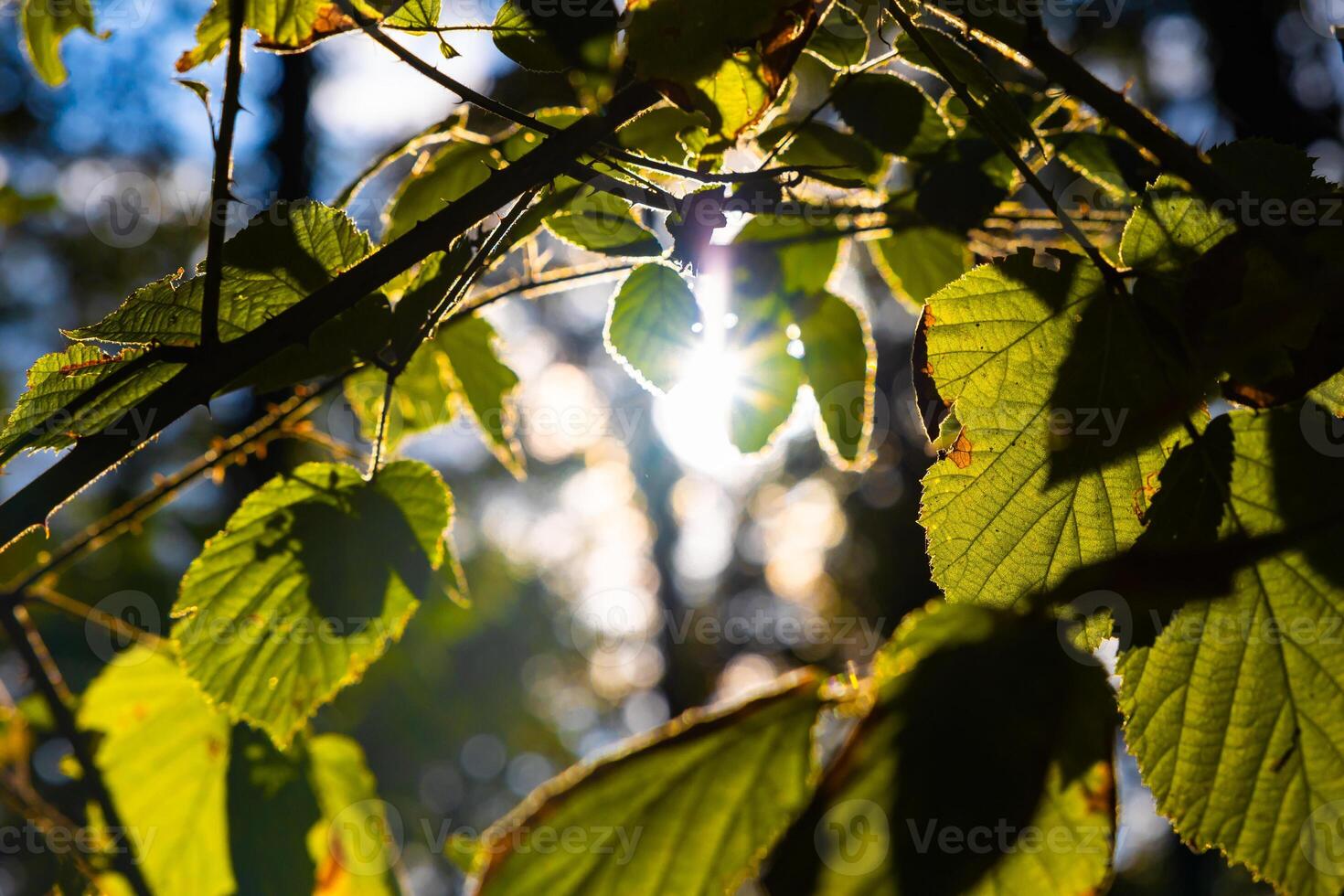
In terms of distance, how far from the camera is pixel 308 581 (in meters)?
1.04

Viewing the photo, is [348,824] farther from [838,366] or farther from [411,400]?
[838,366]

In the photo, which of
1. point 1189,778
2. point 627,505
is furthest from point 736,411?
point 627,505

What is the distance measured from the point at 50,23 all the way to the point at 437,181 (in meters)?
0.48

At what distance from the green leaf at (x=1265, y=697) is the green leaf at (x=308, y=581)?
77cm

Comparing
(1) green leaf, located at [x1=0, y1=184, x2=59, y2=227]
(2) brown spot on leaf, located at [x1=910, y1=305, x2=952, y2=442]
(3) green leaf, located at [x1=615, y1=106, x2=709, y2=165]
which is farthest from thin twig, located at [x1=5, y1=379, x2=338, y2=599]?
(1) green leaf, located at [x1=0, y1=184, x2=59, y2=227]

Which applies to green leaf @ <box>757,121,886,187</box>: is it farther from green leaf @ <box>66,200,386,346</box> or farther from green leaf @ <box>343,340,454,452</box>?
green leaf @ <box>343,340,454,452</box>

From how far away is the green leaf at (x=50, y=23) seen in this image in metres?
1.04

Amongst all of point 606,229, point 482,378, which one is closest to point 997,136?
point 606,229

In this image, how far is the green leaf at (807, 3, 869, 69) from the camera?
967 millimetres

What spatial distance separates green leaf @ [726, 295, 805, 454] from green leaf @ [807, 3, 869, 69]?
1.20 ft

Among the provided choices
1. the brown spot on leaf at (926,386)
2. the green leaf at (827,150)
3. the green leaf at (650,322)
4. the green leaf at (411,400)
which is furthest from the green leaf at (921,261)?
the green leaf at (411,400)

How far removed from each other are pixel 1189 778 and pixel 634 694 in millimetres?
17062

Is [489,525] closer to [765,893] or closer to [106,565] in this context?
[106,565]

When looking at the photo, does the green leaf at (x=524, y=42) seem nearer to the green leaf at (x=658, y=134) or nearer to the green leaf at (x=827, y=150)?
the green leaf at (x=658, y=134)
